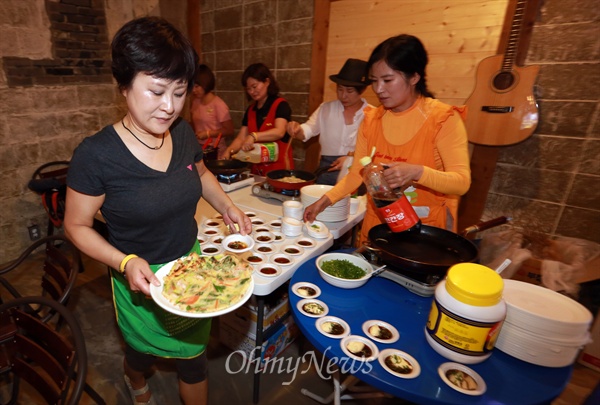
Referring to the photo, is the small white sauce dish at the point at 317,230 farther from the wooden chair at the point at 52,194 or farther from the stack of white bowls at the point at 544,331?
the wooden chair at the point at 52,194

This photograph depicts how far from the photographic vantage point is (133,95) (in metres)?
1.11

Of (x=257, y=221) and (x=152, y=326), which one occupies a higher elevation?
(x=257, y=221)

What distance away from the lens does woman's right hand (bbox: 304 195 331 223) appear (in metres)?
1.85

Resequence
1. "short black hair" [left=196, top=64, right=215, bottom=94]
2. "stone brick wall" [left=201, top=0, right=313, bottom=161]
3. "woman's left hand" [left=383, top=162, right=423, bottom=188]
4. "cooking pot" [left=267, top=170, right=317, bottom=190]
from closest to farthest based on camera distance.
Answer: "woman's left hand" [left=383, top=162, right=423, bottom=188] < "cooking pot" [left=267, top=170, right=317, bottom=190] < "short black hair" [left=196, top=64, right=215, bottom=94] < "stone brick wall" [left=201, top=0, right=313, bottom=161]

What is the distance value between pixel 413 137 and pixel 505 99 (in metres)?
1.52

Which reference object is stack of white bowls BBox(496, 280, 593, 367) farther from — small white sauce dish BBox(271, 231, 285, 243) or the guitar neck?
the guitar neck

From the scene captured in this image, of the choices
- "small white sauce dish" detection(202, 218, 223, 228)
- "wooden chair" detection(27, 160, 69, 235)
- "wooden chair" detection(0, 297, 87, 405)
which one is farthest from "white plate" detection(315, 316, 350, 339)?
"wooden chair" detection(27, 160, 69, 235)

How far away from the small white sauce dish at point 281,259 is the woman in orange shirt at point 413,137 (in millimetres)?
347

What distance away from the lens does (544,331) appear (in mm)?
959

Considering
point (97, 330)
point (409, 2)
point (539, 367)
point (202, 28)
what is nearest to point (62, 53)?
point (202, 28)

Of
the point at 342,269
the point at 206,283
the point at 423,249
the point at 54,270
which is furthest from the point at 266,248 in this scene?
the point at 54,270

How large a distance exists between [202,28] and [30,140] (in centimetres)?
280

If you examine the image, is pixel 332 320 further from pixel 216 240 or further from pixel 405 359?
pixel 216 240

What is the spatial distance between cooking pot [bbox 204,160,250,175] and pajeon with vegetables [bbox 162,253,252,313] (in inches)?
53.2
